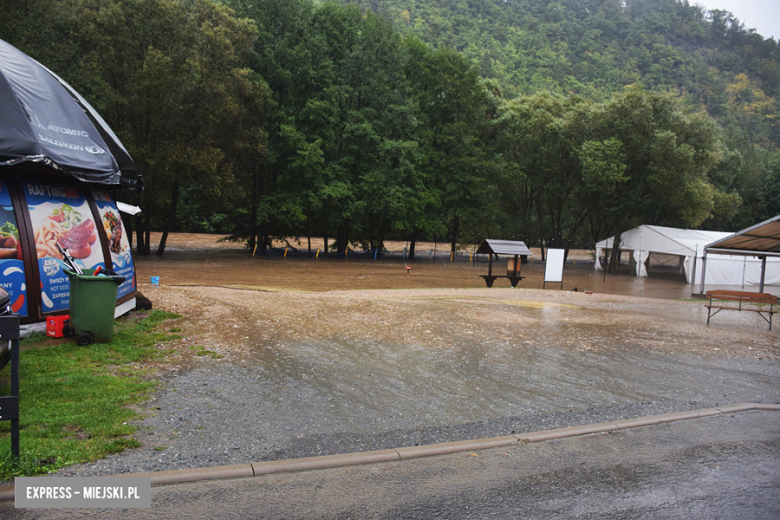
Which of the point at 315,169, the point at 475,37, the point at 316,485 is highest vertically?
the point at 475,37

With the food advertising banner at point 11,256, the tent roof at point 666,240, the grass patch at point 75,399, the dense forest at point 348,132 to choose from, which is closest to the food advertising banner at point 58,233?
the food advertising banner at point 11,256

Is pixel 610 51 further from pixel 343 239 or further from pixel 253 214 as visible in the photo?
pixel 253 214

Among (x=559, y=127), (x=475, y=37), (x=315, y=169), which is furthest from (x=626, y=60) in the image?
(x=315, y=169)

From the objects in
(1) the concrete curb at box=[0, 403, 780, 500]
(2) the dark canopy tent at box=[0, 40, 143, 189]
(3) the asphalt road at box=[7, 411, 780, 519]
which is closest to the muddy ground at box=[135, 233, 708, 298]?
(2) the dark canopy tent at box=[0, 40, 143, 189]

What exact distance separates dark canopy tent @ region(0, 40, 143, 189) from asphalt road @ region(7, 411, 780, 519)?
255 inches

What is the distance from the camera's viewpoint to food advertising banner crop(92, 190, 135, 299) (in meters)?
10.4

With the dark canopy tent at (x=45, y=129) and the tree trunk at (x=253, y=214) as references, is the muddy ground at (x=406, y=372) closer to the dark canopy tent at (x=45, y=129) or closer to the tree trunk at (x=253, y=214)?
the dark canopy tent at (x=45, y=129)

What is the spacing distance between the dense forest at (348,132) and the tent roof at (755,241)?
68.6 ft

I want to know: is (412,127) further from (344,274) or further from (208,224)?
(208,224)

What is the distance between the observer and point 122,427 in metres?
5.08

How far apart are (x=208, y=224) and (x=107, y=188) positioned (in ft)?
169

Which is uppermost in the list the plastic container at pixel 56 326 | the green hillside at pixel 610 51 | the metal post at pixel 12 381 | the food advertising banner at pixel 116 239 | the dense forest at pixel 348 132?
the green hillside at pixel 610 51

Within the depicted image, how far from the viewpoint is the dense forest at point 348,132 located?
29.7 m

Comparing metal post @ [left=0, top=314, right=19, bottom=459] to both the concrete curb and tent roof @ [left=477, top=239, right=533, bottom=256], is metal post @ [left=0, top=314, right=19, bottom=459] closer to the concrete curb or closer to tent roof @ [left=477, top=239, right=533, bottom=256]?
the concrete curb
